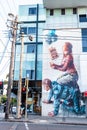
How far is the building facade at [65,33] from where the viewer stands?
3406 centimetres

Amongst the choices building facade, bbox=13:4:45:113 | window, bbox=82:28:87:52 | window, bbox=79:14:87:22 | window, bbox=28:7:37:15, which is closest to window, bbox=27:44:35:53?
building facade, bbox=13:4:45:113

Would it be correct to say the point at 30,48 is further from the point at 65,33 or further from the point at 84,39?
the point at 84,39

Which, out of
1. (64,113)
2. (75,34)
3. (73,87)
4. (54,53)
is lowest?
(64,113)

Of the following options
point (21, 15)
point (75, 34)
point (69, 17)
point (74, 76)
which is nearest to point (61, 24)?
point (69, 17)

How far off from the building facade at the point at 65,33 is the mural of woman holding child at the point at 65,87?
1.88ft

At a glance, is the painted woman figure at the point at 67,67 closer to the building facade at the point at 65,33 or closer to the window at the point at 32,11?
the building facade at the point at 65,33

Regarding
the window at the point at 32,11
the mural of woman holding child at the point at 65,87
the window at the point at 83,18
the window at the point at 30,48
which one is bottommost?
the mural of woman holding child at the point at 65,87

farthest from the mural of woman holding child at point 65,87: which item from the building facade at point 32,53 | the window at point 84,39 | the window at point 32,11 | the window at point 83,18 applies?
the window at point 32,11

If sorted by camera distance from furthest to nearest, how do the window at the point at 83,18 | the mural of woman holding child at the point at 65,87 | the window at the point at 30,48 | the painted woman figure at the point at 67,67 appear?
the window at the point at 30,48 < the window at the point at 83,18 < the painted woman figure at the point at 67,67 < the mural of woman holding child at the point at 65,87

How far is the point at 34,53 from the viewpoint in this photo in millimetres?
40281

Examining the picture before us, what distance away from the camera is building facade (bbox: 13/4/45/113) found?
38531mm

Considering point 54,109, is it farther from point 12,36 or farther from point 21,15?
point 21,15

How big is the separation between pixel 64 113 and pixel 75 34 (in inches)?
475

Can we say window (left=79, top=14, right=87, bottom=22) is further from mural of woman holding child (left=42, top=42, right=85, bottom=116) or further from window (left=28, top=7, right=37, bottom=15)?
mural of woman holding child (left=42, top=42, right=85, bottom=116)
